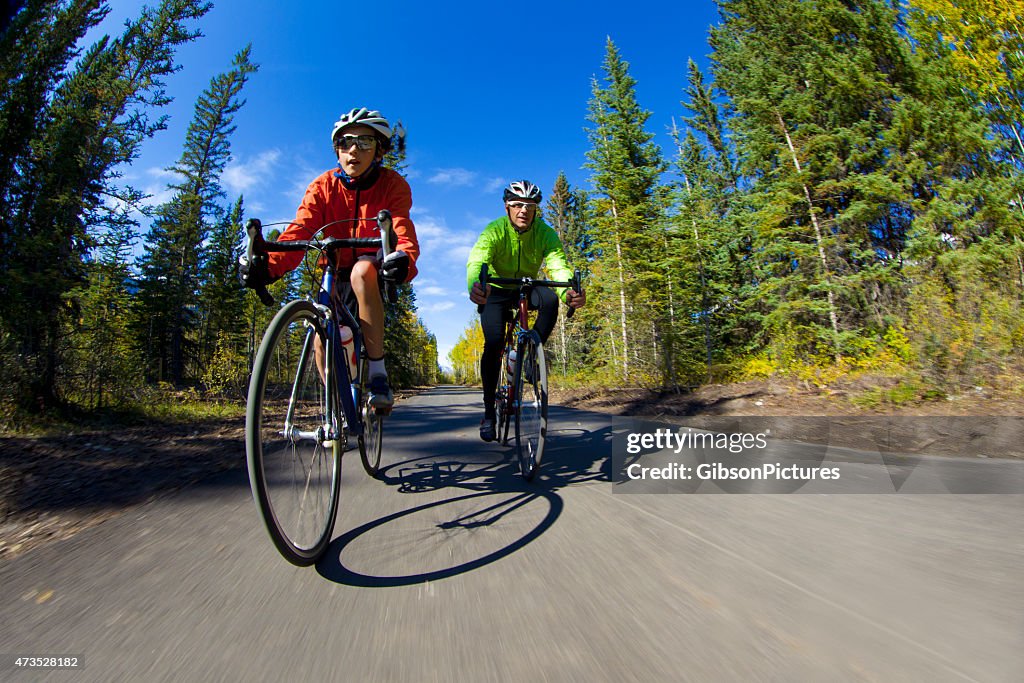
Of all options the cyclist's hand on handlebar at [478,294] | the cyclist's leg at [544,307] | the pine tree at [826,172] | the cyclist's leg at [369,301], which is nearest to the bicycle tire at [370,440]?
the cyclist's leg at [369,301]

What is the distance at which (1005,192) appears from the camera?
1034 centimetres

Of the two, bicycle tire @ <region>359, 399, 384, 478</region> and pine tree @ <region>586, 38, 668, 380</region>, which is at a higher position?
pine tree @ <region>586, 38, 668, 380</region>

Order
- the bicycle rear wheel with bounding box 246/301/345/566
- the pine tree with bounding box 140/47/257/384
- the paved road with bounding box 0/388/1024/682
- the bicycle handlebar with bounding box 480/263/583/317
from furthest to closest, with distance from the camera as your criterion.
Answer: the pine tree with bounding box 140/47/257/384 → the bicycle handlebar with bounding box 480/263/583/317 → the bicycle rear wheel with bounding box 246/301/345/566 → the paved road with bounding box 0/388/1024/682

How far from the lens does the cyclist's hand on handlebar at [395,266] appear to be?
2176 millimetres

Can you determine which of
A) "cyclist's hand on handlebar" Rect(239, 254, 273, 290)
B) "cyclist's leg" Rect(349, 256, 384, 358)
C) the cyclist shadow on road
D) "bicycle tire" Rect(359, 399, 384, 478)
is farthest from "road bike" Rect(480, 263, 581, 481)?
"cyclist's hand on handlebar" Rect(239, 254, 273, 290)

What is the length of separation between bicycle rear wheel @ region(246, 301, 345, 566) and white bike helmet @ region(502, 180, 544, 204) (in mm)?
2219

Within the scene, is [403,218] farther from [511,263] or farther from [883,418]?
[883,418]

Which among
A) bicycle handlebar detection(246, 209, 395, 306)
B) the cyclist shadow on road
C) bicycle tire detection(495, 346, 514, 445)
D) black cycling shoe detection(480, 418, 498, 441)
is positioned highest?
bicycle handlebar detection(246, 209, 395, 306)

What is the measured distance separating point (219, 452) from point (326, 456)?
2.83 m

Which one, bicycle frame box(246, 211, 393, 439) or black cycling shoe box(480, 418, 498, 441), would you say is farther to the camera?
black cycling shoe box(480, 418, 498, 441)

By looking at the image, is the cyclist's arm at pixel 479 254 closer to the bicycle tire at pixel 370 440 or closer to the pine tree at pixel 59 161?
the bicycle tire at pixel 370 440

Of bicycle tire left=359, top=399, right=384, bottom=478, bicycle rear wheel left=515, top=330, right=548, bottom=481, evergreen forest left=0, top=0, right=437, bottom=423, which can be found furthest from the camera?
evergreen forest left=0, top=0, right=437, bottom=423

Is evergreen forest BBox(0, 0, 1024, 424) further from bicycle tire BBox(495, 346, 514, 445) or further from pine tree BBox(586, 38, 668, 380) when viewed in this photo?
bicycle tire BBox(495, 346, 514, 445)

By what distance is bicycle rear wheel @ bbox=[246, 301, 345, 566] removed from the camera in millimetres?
1494
